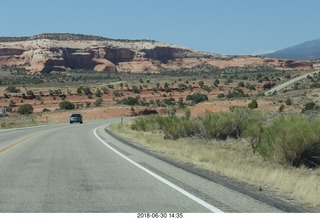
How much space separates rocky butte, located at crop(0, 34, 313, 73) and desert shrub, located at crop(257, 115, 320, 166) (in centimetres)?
14537

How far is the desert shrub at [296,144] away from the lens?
16594mm

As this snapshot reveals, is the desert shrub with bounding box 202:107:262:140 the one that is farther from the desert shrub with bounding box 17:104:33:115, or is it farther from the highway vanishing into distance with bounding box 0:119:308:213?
the desert shrub with bounding box 17:104:33:115

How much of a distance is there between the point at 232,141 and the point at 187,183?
1418 centimetres

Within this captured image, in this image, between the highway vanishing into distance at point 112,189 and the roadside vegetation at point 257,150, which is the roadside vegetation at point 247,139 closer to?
the roadside vegetation at point 257,150

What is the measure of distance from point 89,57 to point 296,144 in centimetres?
16123

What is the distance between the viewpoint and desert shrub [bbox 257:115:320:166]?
1659 cm

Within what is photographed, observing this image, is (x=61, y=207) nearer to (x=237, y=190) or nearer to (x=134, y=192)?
(x=134, y=192)

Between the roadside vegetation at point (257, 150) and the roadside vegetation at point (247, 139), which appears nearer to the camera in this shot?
the roadside vegetation at point (257, 150)

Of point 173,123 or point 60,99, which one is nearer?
point 173,123

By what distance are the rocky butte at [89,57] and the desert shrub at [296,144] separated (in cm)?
14537

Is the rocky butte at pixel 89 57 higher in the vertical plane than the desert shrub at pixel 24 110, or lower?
higher

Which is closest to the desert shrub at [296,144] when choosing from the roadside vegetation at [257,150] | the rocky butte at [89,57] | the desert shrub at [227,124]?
the roadside vegetation at [257,150]

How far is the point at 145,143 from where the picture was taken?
24.2 metres

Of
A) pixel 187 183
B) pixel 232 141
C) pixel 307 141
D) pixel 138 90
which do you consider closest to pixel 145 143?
pixel 232 141
